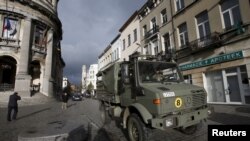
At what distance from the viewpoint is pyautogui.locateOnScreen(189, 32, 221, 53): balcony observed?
42.8 ft

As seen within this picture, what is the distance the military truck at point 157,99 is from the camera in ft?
15.7

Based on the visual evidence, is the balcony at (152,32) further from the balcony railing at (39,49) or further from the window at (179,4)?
the balcony railing at (39,49)

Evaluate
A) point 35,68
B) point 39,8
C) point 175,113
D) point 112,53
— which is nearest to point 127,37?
point 112,53

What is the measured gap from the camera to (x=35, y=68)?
28719mm

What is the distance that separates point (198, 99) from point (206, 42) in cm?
1037

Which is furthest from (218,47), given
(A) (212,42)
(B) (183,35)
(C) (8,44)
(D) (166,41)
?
(C) (8,44)

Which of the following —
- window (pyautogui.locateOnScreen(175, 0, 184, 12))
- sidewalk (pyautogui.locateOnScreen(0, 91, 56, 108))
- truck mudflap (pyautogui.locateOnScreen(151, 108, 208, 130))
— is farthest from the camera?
sidewalk (pyautogui.locateOnScreen(0, 91, 56, 108))

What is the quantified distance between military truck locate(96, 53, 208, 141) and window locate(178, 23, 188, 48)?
1174cm

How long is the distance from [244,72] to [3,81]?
32.3 m

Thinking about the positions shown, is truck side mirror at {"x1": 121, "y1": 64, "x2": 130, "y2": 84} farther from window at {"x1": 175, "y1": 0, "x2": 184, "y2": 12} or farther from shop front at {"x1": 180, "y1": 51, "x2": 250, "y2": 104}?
window at {"x1": 175, "y1": 0, "x2": 184, "y2": 12}

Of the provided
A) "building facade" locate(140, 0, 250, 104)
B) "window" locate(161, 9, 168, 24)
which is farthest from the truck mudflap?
"window" locate(161, 9, 168, 24)

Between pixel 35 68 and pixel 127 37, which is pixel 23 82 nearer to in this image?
pixel 35 68

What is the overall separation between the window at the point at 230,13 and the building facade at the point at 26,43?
23258mm

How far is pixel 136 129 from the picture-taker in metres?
5.32
